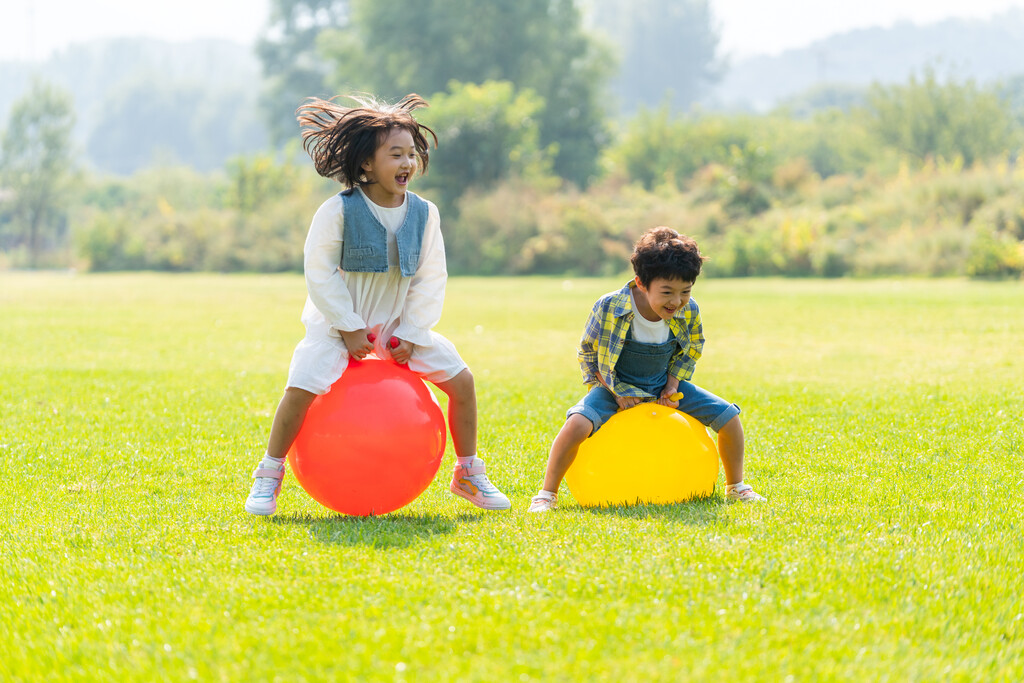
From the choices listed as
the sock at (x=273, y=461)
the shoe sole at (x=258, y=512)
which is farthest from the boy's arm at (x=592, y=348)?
the shoe sole at (x=258, y=512)

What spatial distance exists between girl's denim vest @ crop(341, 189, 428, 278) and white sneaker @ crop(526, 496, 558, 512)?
130 centimetres

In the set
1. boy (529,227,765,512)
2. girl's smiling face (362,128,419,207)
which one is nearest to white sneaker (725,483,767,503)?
boy (529,227,765,512)

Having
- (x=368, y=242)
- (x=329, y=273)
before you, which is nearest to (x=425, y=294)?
(x=368, y=242)

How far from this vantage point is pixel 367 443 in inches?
189

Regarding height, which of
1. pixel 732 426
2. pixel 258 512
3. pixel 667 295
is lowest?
pixel 258 512

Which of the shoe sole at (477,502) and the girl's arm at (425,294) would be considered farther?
the shoe sole at (477,502)

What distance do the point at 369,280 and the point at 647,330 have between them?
144 cm

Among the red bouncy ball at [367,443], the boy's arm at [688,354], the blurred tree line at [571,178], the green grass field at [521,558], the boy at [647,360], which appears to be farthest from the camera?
the blurred tree line at [571,178]

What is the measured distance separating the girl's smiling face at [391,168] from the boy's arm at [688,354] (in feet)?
5.34

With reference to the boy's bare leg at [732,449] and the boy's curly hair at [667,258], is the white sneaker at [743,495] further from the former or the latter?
the boy's curly hair at [667,258]

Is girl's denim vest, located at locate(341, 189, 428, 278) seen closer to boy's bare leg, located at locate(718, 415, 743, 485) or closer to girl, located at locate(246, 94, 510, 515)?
girl, located at locate(246, 94, 510, 515)

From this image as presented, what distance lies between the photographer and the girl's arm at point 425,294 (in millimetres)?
5031

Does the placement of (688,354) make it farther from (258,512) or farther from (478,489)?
(258,512)

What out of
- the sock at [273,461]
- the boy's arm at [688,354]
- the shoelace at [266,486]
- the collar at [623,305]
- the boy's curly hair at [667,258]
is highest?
the boy's curly hair at [667,258]
